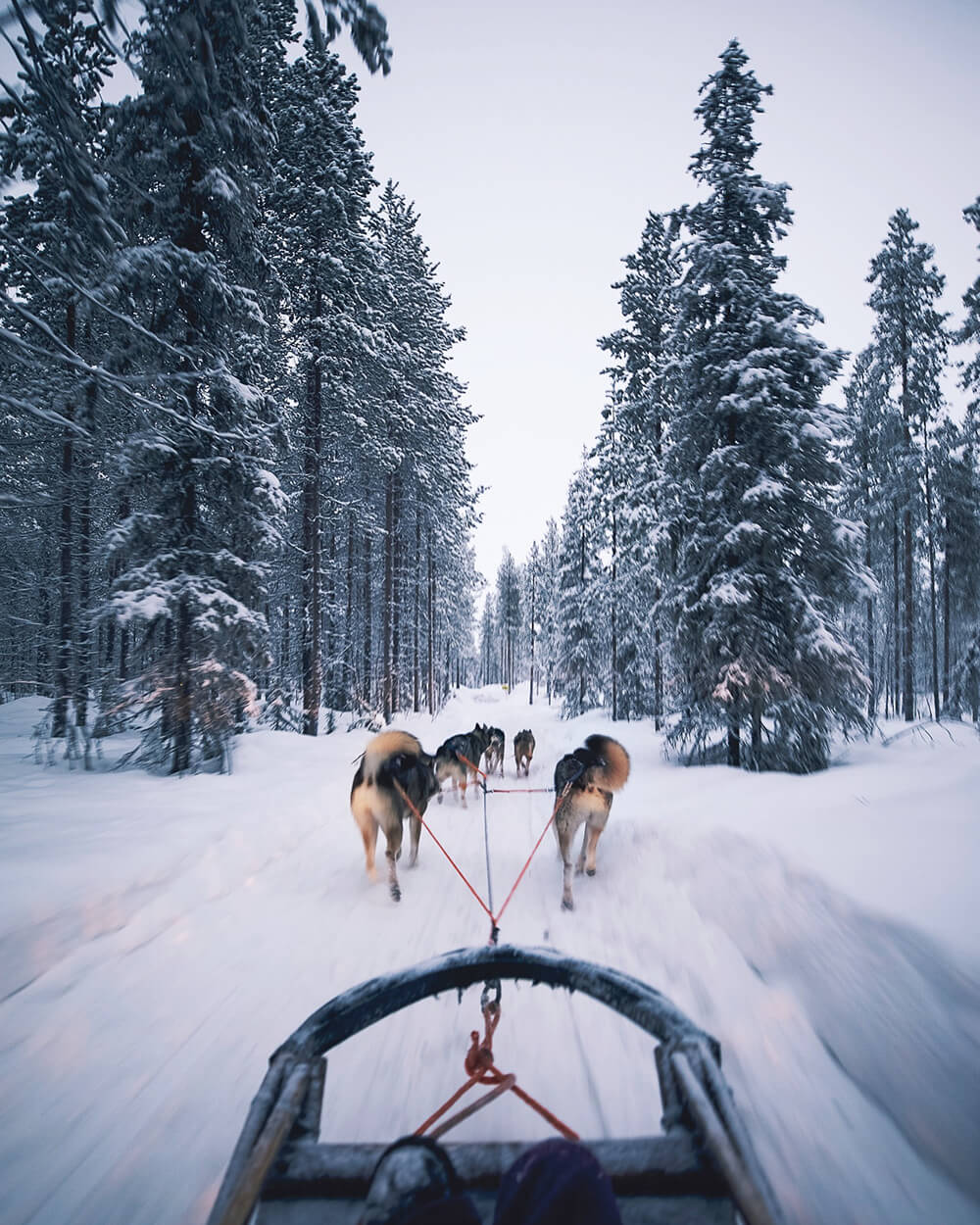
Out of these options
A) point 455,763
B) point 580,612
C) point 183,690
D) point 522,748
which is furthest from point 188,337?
point 580,612

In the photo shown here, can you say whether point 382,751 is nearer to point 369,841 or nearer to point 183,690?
point 369,841

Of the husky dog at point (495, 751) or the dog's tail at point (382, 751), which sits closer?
the dog's tail at point (382, 751)

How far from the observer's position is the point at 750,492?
881cm

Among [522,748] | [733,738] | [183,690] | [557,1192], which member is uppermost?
[183,690]

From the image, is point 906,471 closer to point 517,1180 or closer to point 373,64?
point 373,64

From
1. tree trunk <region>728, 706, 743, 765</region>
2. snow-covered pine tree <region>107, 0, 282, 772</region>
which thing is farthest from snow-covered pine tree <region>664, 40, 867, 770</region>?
snow-covered pine tree <region>107, 0, 282, 772</region>

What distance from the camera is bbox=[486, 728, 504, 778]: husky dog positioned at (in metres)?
12.3

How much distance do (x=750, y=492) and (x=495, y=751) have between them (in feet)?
26.7

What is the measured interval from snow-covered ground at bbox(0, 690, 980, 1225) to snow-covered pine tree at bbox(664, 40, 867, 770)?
2.66m

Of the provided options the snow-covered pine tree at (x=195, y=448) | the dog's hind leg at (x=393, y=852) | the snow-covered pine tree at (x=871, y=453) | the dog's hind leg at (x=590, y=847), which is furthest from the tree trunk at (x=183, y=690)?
the snow-covered pine tree at (x=871, y=453)

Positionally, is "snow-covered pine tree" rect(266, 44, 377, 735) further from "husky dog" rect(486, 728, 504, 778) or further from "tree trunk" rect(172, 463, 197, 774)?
"husky dog" rect(486, 728, 504, 778)

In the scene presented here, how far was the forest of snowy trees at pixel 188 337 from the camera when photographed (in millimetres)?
3926

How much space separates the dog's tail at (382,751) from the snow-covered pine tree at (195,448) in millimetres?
5273

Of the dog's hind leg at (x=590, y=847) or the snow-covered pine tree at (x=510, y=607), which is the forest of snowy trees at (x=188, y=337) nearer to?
the dog's hind leg at (x=590, y=847)
